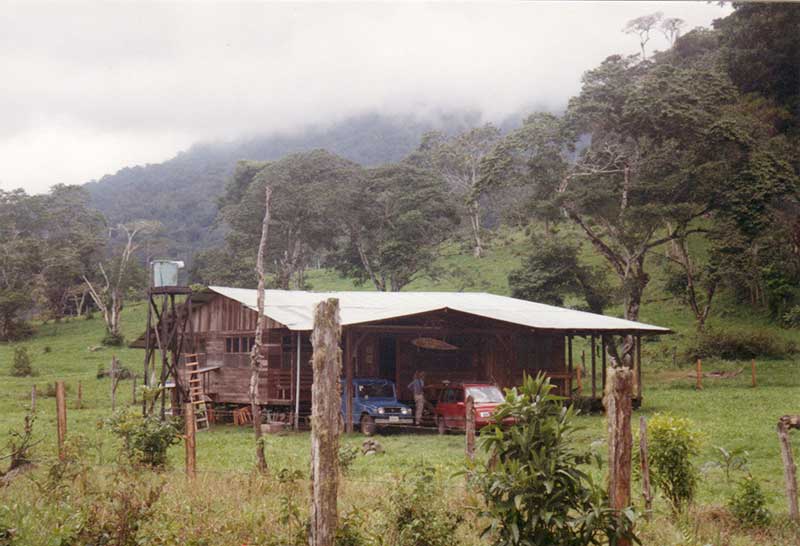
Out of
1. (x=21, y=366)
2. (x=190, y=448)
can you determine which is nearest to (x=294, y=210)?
(x=21, y=366)

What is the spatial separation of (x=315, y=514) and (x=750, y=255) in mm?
33527

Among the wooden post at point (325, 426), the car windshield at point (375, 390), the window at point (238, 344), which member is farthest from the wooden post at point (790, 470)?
the window at point (238, 344)

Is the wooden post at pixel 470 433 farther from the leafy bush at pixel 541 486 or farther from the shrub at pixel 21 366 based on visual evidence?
the shrub at pixel 21 366

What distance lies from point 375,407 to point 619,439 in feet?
51.2

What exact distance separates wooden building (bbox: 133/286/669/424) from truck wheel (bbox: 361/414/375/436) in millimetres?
1900

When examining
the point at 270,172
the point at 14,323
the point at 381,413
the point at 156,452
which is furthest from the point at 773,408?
the point at 14,323

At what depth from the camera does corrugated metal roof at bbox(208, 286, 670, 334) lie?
2330 cm

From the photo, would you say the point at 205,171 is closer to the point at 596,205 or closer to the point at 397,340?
the point at 596,205

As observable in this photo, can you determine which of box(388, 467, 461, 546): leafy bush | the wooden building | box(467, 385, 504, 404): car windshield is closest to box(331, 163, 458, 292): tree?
the wooden building

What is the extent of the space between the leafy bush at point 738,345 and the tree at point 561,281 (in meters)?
4.82

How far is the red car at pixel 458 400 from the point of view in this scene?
21781 millimetres

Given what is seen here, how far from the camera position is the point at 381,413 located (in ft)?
74.2

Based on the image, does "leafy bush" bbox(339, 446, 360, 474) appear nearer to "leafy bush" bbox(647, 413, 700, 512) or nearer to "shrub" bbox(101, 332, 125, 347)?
"leafy bush" bbox(647, 413, 700, 512)

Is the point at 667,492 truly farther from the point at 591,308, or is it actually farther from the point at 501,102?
the point at 501,102
